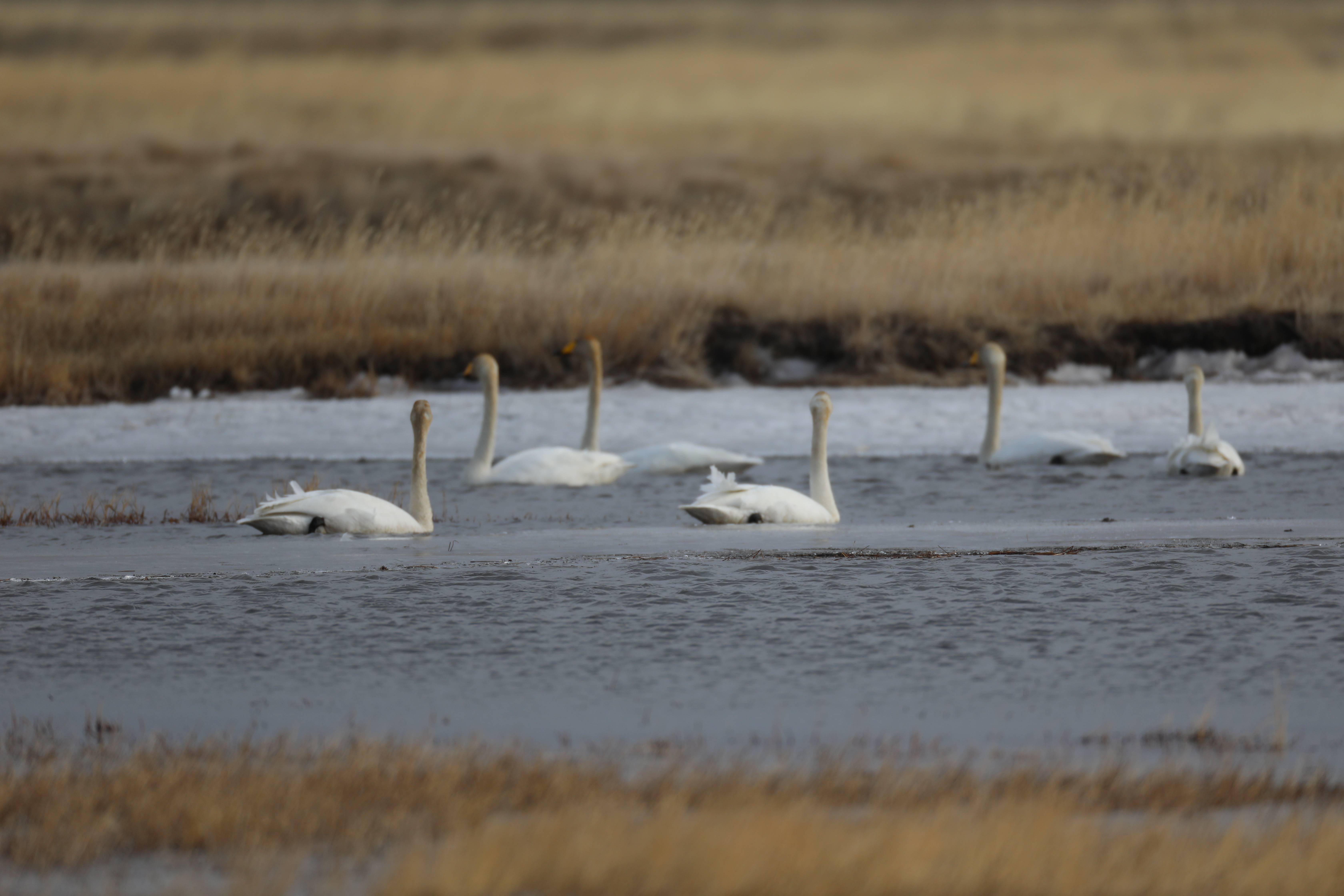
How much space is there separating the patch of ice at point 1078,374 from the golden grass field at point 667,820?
489 inches

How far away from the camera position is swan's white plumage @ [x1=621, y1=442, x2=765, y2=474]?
11.9 meters

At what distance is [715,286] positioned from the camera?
57.3ft

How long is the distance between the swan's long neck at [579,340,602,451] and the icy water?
2.40m

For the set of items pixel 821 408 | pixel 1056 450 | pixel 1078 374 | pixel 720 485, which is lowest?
pixel 720 485

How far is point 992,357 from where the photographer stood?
13.3 meters

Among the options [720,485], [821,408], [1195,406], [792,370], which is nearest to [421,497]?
[720,485]

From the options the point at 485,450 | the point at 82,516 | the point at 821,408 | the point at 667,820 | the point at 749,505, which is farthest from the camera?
the point at 485,450

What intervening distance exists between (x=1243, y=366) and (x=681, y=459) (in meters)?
7.03

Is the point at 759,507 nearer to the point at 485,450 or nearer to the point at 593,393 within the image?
the point at 485,450

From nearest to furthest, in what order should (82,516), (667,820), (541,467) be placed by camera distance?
(667,820)
(82,516)
(541,467)

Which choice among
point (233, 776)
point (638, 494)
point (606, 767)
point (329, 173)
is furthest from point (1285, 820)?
point (329, 173)

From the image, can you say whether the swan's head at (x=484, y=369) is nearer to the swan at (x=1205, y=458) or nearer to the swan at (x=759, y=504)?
the swan at (x=759, y=504)

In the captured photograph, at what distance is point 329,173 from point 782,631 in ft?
106

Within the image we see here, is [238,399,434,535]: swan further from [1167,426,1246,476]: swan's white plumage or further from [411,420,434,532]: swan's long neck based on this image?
[1167,426,1246,476]: swan's white plumage
